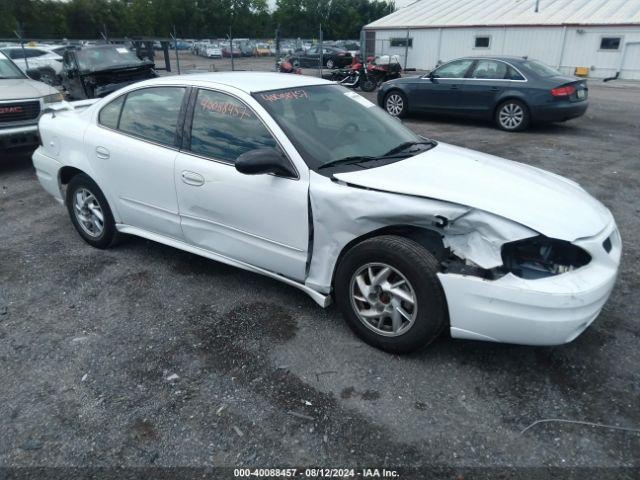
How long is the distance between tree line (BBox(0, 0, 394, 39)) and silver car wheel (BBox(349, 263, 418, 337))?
5776 cm

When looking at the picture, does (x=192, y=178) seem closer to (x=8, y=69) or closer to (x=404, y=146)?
(x=404, y=146)

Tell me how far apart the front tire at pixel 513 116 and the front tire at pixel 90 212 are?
852 cm

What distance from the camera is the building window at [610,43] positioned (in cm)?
2252

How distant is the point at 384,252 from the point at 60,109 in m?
3.87

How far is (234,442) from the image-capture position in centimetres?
238

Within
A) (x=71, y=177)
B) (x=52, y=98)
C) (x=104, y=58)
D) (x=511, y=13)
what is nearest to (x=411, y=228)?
(x=71, y=177)

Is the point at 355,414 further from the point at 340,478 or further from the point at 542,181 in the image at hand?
the point at 542,181

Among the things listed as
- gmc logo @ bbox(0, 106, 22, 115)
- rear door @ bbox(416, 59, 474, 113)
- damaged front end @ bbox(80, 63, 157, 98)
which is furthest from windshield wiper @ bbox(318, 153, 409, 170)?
damaged front end @ bbox(80, 63, 157, 98)

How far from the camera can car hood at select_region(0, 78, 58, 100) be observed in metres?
7.10

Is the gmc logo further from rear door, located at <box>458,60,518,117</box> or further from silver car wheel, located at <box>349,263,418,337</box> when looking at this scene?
rear door, located at <box>458,60,518,117</box>

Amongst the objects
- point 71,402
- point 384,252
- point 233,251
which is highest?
point 384,252

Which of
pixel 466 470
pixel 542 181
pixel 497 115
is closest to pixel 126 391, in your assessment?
pixel 466 470

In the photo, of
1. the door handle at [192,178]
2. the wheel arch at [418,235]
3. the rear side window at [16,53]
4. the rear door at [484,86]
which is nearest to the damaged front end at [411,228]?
the wheel arch at [418,235]

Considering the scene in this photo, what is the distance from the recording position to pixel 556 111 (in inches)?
377
